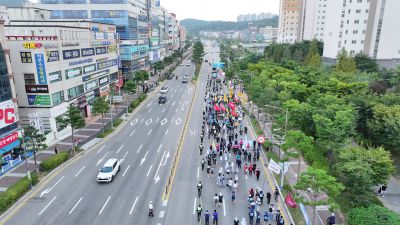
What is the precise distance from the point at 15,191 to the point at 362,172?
27.2 metres

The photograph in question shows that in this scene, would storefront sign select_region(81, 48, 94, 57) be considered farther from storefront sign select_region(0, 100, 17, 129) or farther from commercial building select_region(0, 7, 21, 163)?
storefront sign select_region(0, 100, 17, 129)

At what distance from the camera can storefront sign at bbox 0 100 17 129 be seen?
31.6 metres

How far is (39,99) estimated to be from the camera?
126ft

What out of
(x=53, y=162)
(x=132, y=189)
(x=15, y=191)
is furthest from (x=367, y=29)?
(x=15, y=191)

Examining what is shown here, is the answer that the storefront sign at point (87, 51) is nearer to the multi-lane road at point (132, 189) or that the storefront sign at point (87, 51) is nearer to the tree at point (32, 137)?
the multi-lane road at point (132, 189)

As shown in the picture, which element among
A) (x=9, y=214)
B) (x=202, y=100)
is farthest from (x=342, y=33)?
(x=9, y=214)

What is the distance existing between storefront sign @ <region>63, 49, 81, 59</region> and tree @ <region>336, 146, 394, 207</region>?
37875 millimetres

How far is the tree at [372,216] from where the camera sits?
1788 centimetres

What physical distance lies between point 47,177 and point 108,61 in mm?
35069

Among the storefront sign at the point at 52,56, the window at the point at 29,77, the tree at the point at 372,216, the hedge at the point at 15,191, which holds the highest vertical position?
the storefront sign at the point at 52,56

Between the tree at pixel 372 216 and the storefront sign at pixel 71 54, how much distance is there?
40.0m

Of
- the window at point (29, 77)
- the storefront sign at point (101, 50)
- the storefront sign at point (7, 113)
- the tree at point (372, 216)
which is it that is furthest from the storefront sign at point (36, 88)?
the tree at point (372, 216)

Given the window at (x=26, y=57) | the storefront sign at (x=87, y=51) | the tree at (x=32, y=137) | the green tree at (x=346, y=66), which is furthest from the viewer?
the green tree at (x=346, y=66)

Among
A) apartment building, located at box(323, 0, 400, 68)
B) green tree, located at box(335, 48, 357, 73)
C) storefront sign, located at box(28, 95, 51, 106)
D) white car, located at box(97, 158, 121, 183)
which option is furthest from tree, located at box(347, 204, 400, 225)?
apartment building, located at box(323, 0, 400, 68)
